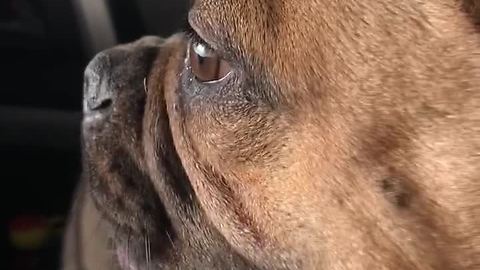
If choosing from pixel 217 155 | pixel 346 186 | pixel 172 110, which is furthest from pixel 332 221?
pixel 172 110

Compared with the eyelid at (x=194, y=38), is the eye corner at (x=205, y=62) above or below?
below

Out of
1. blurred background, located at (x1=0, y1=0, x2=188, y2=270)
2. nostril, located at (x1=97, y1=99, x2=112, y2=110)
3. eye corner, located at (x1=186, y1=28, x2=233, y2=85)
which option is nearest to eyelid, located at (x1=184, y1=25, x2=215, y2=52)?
eye corner, located at (x1=186, y1=28, x2=233, y2=85)

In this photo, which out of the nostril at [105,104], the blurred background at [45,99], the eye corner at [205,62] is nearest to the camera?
the eye corner at [205,62]

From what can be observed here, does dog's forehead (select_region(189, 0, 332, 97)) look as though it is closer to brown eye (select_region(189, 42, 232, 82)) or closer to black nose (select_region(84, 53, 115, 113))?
brown eye (select_region(189, 42, 232, 82))

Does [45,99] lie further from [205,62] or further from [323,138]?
[323,138]

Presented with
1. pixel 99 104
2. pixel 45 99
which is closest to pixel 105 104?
pixel 99 104

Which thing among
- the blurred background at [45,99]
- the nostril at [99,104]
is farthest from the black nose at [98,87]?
the blurred background at [45,99]

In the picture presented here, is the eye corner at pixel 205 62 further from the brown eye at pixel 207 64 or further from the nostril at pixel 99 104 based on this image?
the nostril at pixel 99 104
